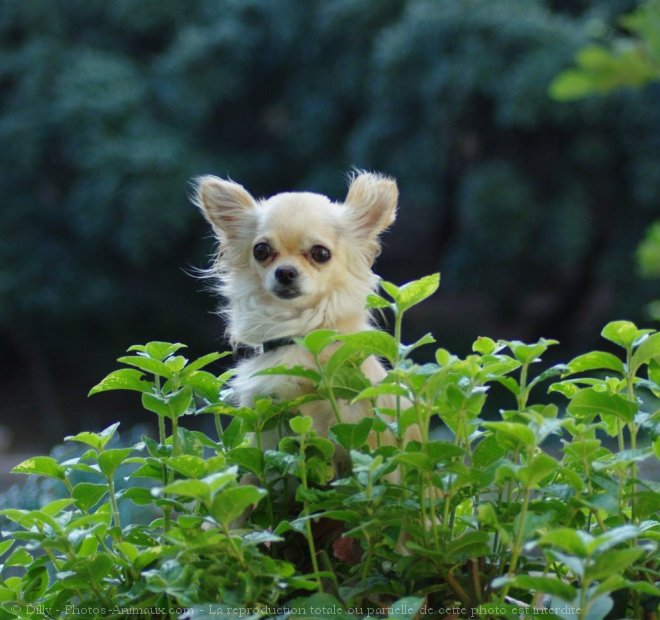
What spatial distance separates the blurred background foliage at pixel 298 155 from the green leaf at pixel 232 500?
461 centimetres

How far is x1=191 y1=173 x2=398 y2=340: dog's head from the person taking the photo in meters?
1.42

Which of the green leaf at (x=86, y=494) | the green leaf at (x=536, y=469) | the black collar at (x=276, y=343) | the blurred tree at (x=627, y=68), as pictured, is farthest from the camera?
the black collar at (x=276, y=343)

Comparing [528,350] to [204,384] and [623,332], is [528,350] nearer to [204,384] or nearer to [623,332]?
[623,332]

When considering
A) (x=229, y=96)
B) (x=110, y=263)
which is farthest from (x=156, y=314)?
(x=229, y=96)

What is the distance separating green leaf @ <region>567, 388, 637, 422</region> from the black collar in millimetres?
533

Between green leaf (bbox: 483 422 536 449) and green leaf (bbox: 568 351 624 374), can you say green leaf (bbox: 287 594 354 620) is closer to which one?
green leaf (bbox: 483 422 536 449)

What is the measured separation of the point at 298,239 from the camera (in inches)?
56.4

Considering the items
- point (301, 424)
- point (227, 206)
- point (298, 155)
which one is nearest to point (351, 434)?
point (301, 424)

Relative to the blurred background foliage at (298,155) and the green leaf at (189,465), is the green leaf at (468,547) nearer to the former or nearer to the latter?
the green leaf at (189,465)

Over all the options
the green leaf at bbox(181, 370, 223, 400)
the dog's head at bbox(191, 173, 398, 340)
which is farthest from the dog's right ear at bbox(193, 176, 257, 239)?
the green leaf at bbox(181, 370, 223, 400)

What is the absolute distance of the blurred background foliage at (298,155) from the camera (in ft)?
17.5

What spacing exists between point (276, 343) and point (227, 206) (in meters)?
0.29

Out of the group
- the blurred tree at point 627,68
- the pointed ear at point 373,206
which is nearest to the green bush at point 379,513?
the blurred tree at point 627,68

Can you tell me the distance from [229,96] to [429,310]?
6.11ft
